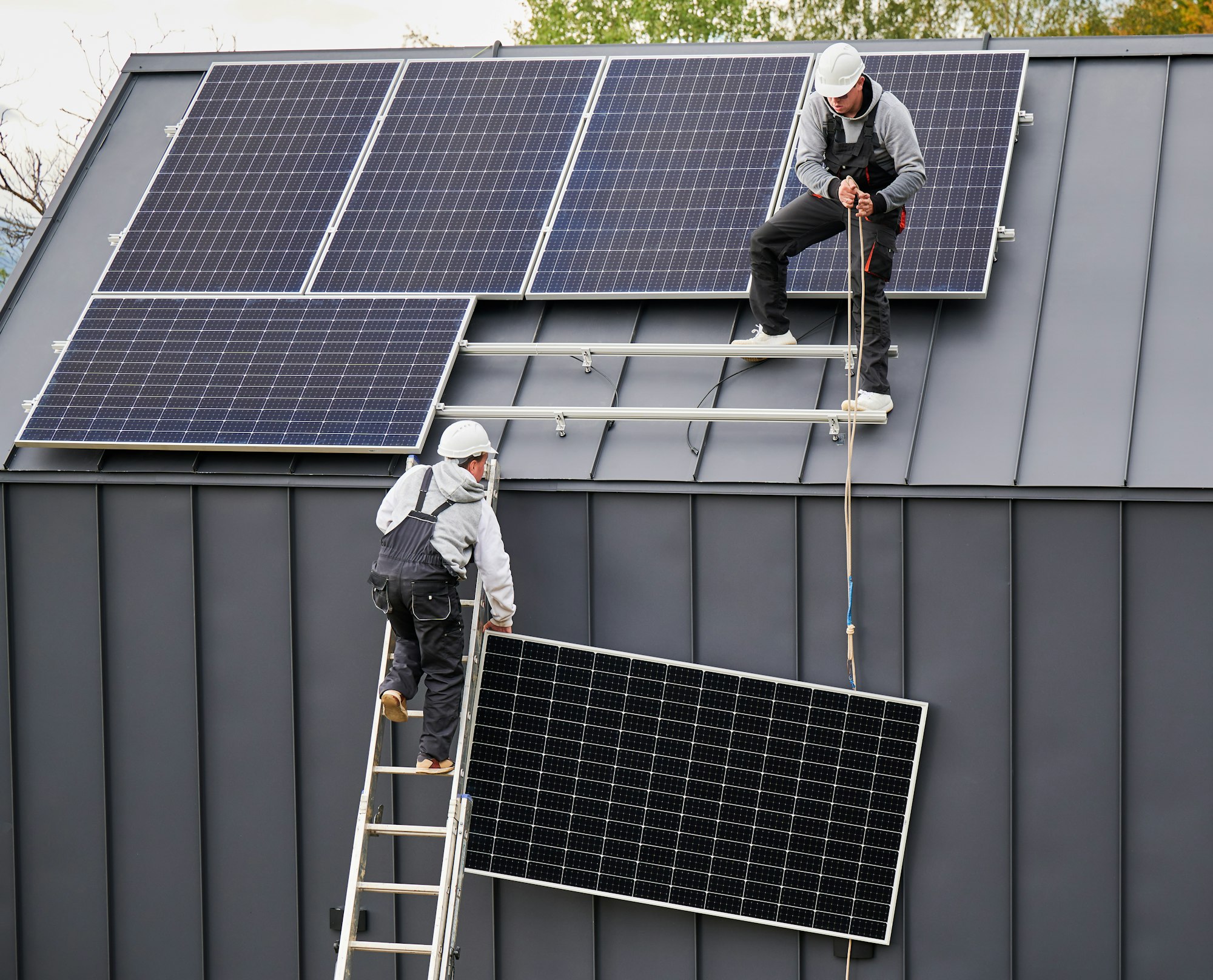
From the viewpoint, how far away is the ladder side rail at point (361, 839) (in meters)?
6.68

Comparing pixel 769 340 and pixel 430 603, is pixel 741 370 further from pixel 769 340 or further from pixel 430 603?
pixel 430 603

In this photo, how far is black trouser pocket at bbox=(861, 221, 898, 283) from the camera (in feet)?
24.4

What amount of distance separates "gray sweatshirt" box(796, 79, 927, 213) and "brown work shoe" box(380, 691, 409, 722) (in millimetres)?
3927

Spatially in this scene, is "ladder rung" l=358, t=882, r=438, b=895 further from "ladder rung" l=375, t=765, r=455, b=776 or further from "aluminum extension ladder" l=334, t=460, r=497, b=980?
"ladder rung" l=375, t=765, r=455, b=776

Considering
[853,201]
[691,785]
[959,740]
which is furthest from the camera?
[691,785]

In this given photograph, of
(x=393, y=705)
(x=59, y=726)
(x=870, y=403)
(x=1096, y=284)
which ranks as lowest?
(x=59, y=726)

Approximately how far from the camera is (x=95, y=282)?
9.41 meters

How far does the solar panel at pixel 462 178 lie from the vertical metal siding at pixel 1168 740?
439 centimetres

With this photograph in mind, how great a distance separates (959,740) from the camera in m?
7.09

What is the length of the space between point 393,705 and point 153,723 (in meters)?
2.35

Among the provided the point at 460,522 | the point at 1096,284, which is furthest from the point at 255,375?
the point at 1096,284

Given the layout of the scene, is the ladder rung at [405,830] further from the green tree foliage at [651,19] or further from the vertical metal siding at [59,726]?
the green tree foliage at [651,19]

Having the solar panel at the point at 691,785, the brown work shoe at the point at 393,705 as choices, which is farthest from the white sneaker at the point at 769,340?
the brown work shoe at the point at 393,705

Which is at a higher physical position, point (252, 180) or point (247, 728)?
point (252, 180)
